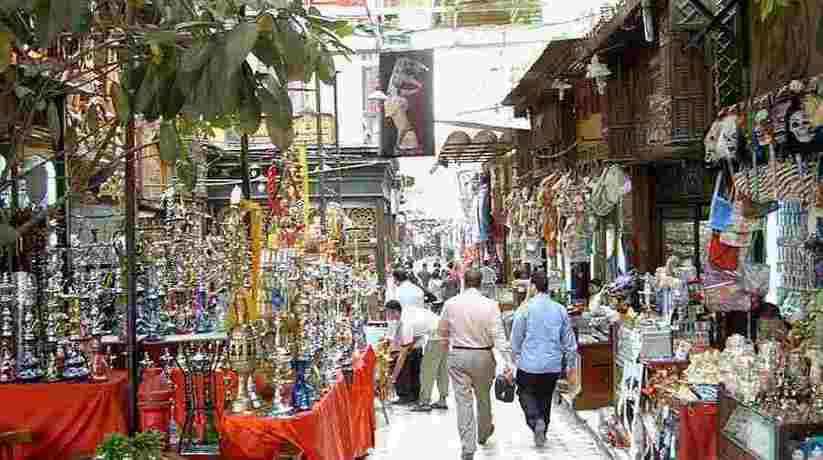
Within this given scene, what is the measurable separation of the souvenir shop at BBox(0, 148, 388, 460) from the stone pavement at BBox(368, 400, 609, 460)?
1509 mm

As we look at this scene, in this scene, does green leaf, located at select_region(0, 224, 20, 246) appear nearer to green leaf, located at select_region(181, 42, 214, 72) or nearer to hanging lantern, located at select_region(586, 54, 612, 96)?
green leaf, located at select_region(181, 42, 214, 72)

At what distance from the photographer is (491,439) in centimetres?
1205

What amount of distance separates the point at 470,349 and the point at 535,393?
1048mm

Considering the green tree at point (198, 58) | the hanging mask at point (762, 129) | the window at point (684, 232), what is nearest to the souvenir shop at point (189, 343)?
the green tree at point (198, 58)

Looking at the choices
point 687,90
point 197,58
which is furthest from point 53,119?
point 687,90

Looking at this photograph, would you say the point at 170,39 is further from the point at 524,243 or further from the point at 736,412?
the point at 524,243

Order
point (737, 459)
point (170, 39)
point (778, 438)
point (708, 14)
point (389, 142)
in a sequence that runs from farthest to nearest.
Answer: point (389, 142) < point (708, 14) < point (737, 459) < point (778, 438) < point (170, 39)

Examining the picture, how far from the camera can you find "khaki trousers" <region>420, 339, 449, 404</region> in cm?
1422

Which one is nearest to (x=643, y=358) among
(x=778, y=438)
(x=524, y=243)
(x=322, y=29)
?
(x=778, y=438)

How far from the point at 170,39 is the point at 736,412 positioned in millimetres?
4506

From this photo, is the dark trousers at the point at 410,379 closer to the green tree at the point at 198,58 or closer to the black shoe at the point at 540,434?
the black shoe at the point at 540,434

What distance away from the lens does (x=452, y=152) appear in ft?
79.9

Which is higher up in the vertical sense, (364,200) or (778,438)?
(364,200)

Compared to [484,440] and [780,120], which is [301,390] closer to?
[780,120]
